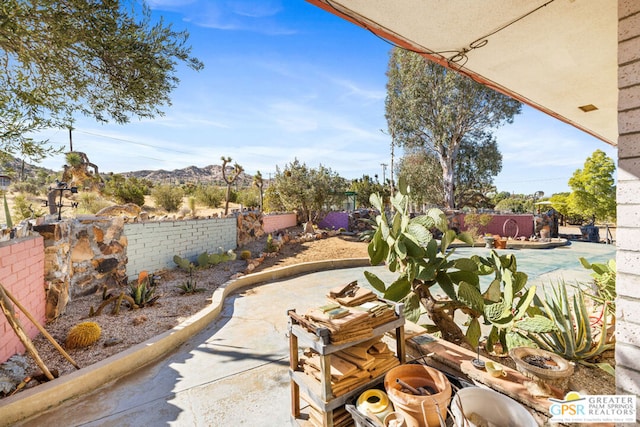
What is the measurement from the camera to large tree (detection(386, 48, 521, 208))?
18188 millimetres

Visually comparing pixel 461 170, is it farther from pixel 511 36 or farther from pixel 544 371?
pixel 544 371

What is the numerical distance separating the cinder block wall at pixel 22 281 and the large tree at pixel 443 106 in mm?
20133

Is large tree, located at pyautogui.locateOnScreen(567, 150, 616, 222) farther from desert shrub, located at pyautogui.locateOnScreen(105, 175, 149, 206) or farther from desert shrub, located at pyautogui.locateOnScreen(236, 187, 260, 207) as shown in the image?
desert shrub, located at pyautogui.locateOnScreen(105, 175, 149, 206)

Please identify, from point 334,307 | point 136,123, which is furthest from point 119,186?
point 334,307

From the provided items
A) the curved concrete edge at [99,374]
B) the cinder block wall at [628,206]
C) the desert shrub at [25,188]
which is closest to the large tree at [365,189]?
the curved concrete edge at [99,374]

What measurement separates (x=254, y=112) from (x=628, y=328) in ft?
56.0

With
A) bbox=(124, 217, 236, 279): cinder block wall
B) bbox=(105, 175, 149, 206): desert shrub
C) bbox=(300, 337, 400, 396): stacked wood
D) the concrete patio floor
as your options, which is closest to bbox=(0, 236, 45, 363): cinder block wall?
the concrete patio floor

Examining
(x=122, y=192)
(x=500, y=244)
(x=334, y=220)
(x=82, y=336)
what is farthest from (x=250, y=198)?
(x=82, y=336)

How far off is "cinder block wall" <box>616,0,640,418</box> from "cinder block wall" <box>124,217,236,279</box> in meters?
7.28

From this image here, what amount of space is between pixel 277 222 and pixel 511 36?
12044 mm

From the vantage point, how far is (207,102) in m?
13.6

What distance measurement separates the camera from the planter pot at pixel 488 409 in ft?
4.58

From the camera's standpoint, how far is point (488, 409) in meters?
1.50

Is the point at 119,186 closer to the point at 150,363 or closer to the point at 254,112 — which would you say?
the point at 254,112
